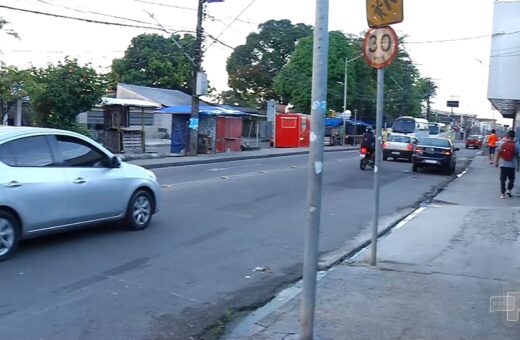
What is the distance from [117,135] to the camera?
86.9 ft

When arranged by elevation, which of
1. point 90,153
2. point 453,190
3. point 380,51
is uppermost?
point 380,51

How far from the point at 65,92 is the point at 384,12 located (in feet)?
62.5

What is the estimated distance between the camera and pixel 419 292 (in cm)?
618

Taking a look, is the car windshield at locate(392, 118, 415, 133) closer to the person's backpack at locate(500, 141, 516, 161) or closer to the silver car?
the person's backpack at locate(500, 141, 516, 161)

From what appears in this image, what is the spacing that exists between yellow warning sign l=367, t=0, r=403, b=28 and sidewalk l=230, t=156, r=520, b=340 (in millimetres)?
2978

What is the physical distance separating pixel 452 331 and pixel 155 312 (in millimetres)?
2672

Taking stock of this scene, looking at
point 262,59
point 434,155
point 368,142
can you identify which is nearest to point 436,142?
point 434,155

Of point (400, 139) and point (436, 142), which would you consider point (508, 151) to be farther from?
point (400, 139)

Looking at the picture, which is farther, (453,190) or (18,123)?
(18,123)

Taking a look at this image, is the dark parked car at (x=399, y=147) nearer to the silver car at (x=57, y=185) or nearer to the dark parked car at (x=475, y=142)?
the silver car at (x=57, y=185)

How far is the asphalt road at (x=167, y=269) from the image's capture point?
5.08 metres

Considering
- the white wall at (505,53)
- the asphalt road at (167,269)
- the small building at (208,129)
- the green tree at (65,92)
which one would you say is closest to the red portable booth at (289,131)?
the small building at (208,129)

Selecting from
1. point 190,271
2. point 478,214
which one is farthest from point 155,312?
point 478,214

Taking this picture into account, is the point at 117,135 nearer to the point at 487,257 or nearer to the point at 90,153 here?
the point at 90,153
